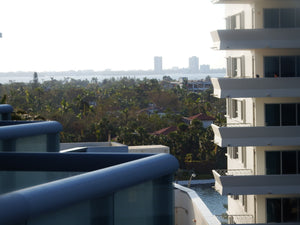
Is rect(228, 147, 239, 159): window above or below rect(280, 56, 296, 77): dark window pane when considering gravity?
below

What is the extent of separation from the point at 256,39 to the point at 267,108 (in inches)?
123

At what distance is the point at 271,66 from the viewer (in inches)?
993

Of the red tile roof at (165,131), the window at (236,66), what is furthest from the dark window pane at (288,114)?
the red tile roof at (165,131)

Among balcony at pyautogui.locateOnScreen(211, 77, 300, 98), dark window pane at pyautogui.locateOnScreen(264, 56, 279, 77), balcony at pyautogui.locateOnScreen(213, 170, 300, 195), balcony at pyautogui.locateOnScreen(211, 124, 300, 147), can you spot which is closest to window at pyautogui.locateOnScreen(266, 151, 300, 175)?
balcony at pyautogui.locateOnScreen(213, 170, 300, 195)

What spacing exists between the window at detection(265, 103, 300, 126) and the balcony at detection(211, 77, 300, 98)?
105cm

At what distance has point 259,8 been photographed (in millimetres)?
24828

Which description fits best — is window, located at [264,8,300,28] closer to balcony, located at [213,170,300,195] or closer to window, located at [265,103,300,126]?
window, located at [265,103,300,126]

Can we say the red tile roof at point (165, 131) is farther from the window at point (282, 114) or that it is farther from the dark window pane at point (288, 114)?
the dark window pane at point (288, 114)

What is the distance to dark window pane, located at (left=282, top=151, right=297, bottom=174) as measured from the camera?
24938mm

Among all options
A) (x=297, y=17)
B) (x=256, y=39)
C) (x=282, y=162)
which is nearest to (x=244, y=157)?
(x=282, y=162)

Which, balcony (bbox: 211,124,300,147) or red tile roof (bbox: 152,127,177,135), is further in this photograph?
red tile roof (bbox: 152,127,177,135)

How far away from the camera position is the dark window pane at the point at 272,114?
2528 centimetres

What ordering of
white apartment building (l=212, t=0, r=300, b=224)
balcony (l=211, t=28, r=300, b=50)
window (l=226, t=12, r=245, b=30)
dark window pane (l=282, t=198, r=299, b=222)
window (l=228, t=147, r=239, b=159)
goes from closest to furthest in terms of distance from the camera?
balcony (l=211, t=28, r=300, b=50), white apartment building (l=212, t=0, r=300, b=224), dark window pane (l=282, t=198, r=299, b=222), window (l=226, t=12, r=245, b=30), window (l=228, t=147, r=239, b=159)

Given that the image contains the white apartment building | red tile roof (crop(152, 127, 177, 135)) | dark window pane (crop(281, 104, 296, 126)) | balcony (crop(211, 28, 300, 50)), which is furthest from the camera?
red tile roof (crop(152, 127, 177, 135))
